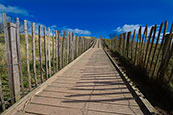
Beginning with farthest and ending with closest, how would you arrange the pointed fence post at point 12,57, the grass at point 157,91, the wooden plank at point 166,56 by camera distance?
the wooden plank at point 166,56, the grass at point 157,91, the pointed fence post at point 12,57

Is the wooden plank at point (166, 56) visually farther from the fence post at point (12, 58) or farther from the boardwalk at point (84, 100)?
the fence post at point (12, 58)

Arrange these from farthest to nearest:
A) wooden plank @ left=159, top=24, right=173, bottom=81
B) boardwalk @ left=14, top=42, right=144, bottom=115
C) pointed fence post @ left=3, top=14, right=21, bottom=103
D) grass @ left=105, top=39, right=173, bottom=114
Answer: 1. wooden plank @ left=159, top=24, right=173, bottom=81
2. grass @ left=105, top=39, right=173, bottom=114
3. pointed fence post @ left=3, top=14, right=21, bottom=103
4. boardwalk @ left=14, top=42, right=144, bottom=115

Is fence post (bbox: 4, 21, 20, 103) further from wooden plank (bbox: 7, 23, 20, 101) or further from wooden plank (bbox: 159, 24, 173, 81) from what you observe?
wooden plank (bbox: 159, 24, 173, 81)

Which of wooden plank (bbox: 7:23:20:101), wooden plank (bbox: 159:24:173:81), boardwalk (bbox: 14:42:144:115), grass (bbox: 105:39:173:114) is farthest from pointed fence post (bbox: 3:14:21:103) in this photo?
wooden plank (bbox: 159:24:173:81)

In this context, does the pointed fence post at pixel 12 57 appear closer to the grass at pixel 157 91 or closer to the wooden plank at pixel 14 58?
the wooden plank at pixel 14 58

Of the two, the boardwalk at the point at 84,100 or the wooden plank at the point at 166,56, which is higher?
the wooden plank at the point at 166,56

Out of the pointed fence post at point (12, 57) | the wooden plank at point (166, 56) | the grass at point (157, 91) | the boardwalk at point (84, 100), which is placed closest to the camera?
the boardwalk at point (84, 100)

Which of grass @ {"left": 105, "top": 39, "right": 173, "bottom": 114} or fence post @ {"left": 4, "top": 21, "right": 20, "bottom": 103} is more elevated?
fence post @ {"left": 4, "top": 21, "right": 20, "bottom": 103}

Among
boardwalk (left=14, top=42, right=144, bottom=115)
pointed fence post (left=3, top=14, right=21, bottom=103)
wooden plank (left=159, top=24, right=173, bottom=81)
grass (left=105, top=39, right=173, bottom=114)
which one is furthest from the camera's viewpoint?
wooden plank (left=159, top=24, right=173, bottom=81)

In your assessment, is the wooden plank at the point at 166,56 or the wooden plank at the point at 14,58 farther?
the wooden plank at the point at 166,56

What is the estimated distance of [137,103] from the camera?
193 centimetres

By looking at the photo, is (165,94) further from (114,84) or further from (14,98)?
(14,98)

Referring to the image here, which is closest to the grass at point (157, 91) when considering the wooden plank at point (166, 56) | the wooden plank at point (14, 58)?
the wooden plank at point (166, 56)

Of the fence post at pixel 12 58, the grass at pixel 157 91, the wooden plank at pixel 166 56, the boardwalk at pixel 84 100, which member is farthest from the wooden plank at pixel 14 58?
the wooden plank at pixel 166 56
